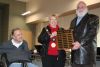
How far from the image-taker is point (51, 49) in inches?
125

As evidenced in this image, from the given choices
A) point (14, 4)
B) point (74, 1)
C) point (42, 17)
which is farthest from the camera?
point (14, 4)

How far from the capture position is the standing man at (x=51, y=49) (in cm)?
319

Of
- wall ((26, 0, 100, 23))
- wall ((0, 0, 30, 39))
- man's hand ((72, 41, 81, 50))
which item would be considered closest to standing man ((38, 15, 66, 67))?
man's hand ((72, 41, 81, 50))

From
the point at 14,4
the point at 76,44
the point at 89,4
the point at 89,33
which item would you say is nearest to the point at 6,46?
the point at 76,44

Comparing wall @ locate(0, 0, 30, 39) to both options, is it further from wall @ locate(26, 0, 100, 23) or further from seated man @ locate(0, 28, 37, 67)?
seated man @ locate(0, 28, 37, 67)

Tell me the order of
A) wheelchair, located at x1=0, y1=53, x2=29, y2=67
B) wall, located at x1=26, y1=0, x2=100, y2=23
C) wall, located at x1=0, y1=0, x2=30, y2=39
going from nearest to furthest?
wheelchair, located at x1=0, y1=53, x2=29, y2=67 → wall, located at x1=26, y1=0, x2=100, y2=23 → wall, located at x1=0, y1=0, x2=30, y2=39

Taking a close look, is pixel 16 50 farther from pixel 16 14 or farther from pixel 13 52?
pixel 16 14

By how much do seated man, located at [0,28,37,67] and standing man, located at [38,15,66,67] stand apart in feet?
1.15

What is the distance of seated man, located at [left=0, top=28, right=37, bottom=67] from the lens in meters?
2.84

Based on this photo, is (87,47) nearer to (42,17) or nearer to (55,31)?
(55,31)

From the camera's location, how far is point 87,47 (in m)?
2.78

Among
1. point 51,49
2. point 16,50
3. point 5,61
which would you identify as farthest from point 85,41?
point 5,61

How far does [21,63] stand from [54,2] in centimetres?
593

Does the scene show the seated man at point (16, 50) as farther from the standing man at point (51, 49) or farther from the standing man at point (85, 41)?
the standing man at point (85, 41)
